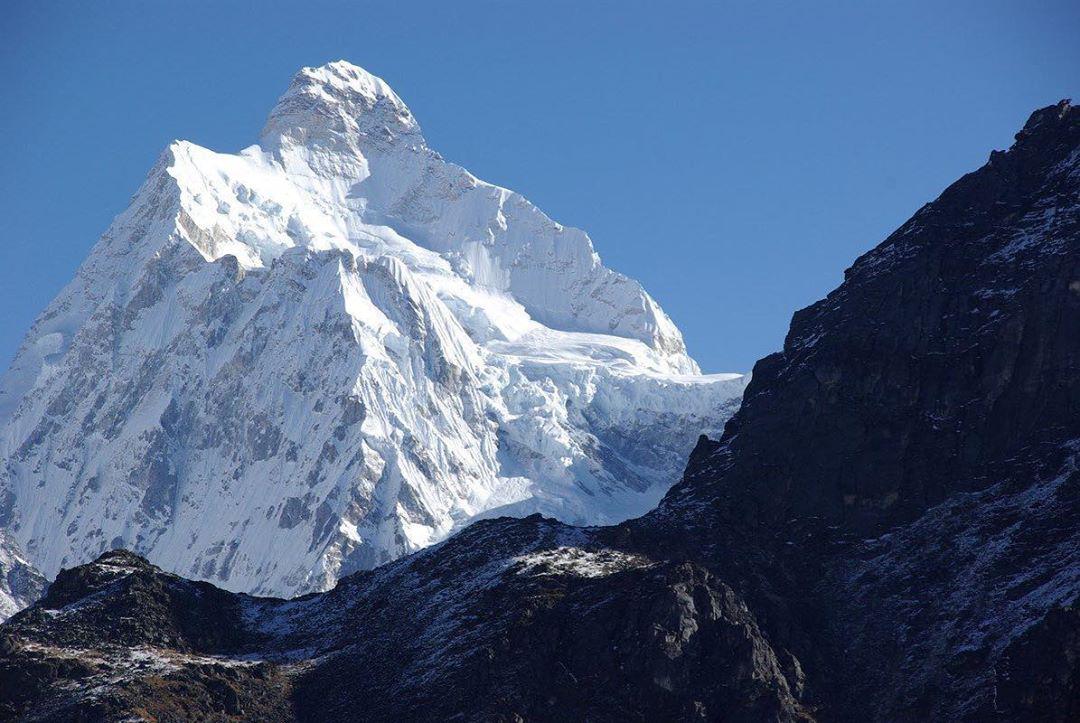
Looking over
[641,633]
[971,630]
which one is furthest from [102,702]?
[971,630]

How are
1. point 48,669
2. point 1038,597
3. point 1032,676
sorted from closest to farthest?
point 1032,676 < point 1038,597 < point 48,669

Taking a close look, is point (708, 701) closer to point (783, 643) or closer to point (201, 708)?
point (783, 643)

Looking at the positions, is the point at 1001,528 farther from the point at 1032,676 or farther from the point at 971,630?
the point at 1032,676

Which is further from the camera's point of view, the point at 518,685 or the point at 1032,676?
the point at 518,685

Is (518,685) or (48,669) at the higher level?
(48,669)

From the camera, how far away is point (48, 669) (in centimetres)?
19350

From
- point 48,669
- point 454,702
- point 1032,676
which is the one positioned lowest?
point 1032,676

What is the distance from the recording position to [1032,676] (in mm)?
170375

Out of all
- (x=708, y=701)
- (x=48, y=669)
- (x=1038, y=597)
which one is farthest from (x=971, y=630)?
→ (x=48, y=669)

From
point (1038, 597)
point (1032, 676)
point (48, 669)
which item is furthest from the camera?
point (48, 669)

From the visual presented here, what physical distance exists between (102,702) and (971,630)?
248 feet

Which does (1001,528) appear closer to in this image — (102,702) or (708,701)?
(708,701)

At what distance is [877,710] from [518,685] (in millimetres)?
31238

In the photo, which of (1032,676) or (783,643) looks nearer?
(1032,676)
